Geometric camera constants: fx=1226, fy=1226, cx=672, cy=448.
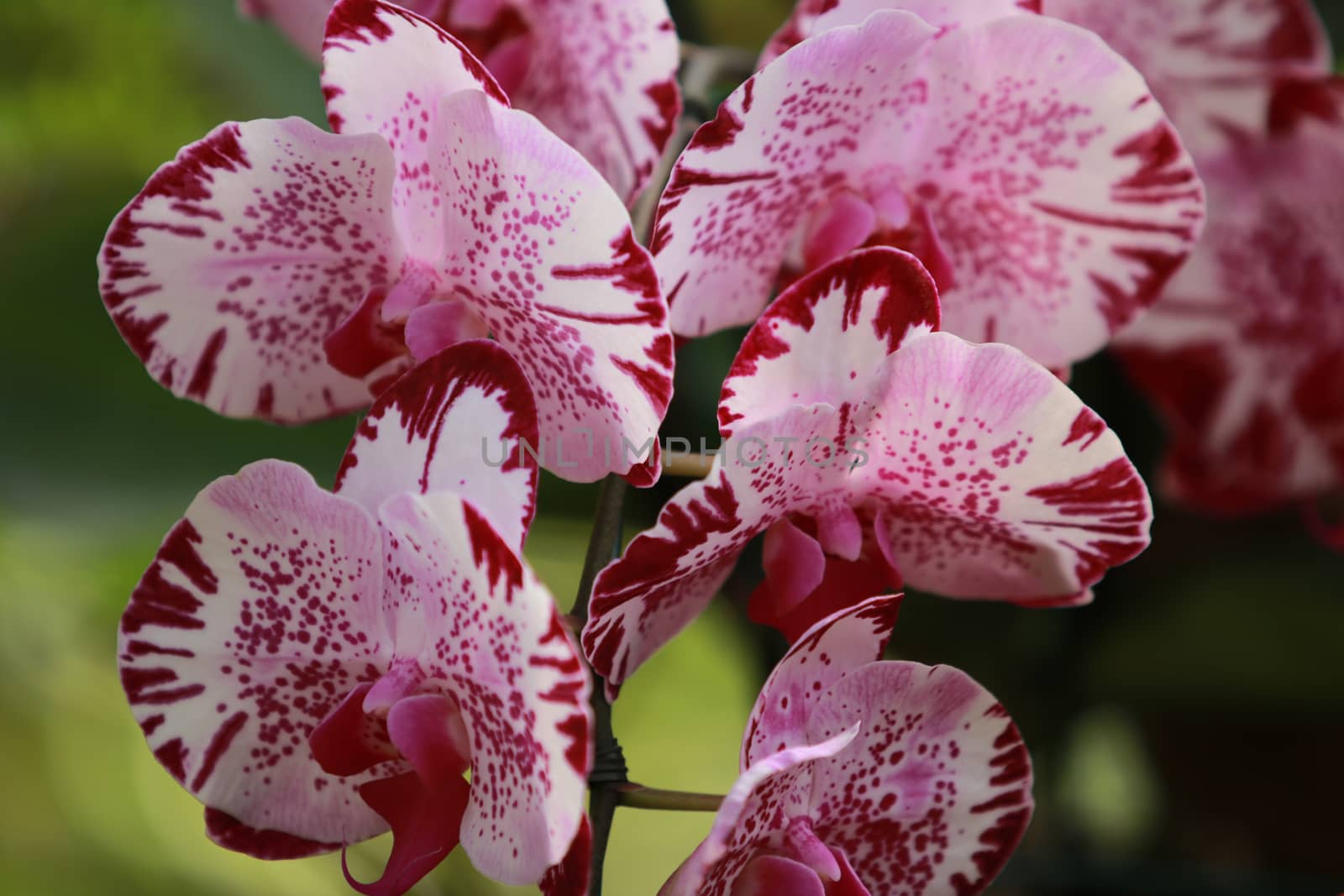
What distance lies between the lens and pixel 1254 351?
66cm

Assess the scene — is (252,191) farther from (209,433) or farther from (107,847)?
(107,847)

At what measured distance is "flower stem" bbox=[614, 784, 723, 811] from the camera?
13.6 inches

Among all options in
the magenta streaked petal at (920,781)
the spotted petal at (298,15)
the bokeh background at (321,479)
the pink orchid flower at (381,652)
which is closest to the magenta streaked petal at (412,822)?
the pink orchid flower at (381,652)

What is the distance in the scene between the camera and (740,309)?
43 cm

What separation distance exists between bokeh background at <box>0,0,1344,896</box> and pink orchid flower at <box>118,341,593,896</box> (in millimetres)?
210

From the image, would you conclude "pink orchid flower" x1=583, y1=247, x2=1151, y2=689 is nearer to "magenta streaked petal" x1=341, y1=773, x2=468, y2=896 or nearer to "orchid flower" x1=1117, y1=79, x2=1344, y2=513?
"magenta streaked petal" x1=341, y1=773, x2=468, y2=896

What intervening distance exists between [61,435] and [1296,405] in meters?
0.66

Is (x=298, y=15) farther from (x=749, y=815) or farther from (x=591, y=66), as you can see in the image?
(x=749, y=815)

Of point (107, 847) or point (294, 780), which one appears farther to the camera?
point (107, 847)

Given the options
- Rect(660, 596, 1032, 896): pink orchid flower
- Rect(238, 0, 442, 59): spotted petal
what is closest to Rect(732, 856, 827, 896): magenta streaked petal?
Rect(660, 596, 1032, 896): pink orchid flower

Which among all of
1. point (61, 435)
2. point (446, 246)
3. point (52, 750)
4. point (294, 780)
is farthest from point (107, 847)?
point (446, 246)

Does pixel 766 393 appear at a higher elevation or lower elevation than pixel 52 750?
higher

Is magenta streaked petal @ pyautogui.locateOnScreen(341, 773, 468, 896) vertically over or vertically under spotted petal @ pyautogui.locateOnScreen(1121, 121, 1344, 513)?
over

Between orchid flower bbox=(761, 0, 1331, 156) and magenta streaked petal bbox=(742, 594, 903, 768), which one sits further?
orchid flower bbox=(761, 0, 1331, 156)
